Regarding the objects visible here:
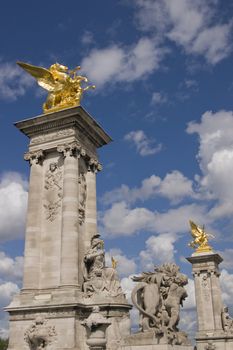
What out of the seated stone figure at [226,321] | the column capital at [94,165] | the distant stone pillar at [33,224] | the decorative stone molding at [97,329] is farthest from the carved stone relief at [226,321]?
the decorative stone molding at [97,329]

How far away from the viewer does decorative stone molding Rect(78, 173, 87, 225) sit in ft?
64.8

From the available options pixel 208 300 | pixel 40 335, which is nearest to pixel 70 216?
pixel 40 335

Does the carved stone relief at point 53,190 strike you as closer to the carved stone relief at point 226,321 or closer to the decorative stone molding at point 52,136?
the decorative stone molding at point 52,136

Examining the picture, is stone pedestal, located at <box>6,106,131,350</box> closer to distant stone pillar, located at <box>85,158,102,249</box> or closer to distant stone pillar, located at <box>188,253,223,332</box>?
distant stone pillar, located at <box>85,158,102,249</box>

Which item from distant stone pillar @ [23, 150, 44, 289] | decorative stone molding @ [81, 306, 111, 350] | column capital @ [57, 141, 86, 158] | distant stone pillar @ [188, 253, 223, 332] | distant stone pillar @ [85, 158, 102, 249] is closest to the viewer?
decorative stone molding @ [81, 306, 111, 350]

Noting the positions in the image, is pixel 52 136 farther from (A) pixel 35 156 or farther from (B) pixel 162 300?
(B) pixel 162 300

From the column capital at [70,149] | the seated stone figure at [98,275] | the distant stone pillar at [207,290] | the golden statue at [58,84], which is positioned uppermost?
the golden statue at [58,84]

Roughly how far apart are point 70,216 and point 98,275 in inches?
100

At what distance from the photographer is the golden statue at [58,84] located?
69.1ft

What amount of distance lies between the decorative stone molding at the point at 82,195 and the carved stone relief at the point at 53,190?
36.0 inches

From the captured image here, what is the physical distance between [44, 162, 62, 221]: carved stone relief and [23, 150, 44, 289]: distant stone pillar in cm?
32

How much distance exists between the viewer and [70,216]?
18516 millimetres

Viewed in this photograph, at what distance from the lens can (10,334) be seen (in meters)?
17.8

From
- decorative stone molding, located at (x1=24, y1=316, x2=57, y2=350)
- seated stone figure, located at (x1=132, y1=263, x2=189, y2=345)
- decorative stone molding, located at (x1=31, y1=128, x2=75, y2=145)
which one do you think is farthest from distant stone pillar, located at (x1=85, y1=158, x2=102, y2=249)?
seated stone figure, located at (x1=132, y1=263, x2=189, y2=345)
